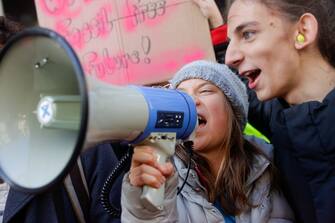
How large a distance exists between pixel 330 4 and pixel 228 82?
41 cm

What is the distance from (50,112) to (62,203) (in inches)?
18.3

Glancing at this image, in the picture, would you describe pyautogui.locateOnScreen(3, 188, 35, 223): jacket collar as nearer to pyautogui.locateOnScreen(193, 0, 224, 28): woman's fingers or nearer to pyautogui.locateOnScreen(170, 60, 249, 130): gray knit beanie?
pyautogui.locateOnScreen(170, 60, 249, 130): gray knit beanie

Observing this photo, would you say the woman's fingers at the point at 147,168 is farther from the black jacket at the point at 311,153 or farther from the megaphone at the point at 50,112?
the black jacket at the point at 311,153

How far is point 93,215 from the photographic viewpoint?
131 centimetres

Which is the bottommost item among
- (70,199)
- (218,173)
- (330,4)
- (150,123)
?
(218,173)

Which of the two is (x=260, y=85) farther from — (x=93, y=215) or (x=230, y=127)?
(x=93, y=215)

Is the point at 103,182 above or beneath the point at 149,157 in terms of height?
beneath

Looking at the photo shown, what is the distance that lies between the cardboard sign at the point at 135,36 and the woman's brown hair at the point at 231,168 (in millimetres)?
322

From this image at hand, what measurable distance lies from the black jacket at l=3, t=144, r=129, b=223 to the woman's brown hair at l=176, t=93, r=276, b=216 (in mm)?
289

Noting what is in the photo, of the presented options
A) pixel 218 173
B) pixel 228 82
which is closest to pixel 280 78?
pixel 228 82

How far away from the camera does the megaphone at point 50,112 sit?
0.87 m

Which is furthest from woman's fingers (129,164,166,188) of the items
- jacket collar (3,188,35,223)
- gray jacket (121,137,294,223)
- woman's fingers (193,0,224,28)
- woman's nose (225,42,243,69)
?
woman's fingers (193,0,224,28)

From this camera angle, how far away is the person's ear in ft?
4.52

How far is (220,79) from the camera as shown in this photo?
156 cm
